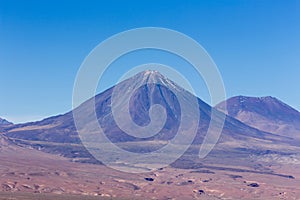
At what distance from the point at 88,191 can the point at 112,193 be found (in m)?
7.68

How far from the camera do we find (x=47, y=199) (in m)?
154

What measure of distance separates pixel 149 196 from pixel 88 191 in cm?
1933

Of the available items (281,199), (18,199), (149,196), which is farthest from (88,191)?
(281,199)

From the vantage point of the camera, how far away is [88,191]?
179000 millimetres

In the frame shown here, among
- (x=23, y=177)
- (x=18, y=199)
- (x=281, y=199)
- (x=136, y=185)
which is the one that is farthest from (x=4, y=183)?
(x=281, y=199)

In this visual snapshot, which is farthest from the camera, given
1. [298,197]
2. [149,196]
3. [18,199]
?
[298,197]

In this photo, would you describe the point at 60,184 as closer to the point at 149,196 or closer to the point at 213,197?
the point at 149,196

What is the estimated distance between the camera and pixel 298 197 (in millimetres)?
190000

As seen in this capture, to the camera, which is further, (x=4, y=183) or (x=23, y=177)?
(x=23, y=177)

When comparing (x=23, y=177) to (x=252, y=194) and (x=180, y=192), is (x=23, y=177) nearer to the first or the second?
(x=180, y=192)

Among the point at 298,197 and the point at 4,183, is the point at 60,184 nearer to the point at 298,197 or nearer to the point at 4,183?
the point at 4,183

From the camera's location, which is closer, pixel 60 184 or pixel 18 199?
pixel 18 199

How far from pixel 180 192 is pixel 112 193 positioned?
23.1 metres

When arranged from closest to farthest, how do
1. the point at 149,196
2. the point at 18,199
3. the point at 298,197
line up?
the point at 18,199
the point at 149,196
the point at 298,197
